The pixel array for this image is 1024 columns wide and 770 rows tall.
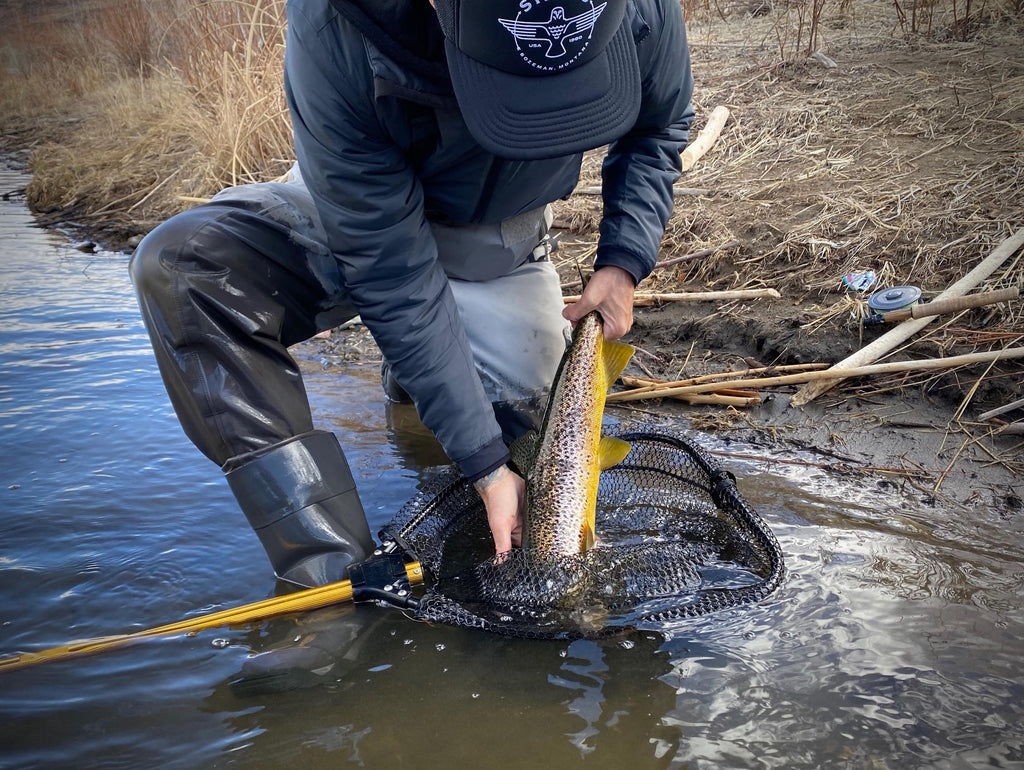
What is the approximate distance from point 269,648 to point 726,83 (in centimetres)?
603

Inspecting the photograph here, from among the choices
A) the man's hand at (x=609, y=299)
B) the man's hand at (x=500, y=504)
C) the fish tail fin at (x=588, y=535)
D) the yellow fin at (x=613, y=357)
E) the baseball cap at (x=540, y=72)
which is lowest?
the fish tail fin at (x=588, y=535)

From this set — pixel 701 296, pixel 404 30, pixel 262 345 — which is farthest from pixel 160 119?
pixel 404 30

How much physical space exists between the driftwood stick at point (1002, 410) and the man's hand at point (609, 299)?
149 cm

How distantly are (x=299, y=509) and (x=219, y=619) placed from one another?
1.28 ft

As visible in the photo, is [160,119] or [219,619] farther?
[160,119]

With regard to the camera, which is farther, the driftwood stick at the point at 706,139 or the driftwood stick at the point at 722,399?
Answer: the driftwood stick at the point at 706,139

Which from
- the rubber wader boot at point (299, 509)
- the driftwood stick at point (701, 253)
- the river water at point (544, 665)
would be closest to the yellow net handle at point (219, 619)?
the river water at point (544, 665)

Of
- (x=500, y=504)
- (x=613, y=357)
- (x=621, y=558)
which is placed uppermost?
(x=613, y=357)

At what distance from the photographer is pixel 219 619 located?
2.45 meters

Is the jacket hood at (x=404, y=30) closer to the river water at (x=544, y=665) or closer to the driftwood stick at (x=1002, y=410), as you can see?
the river water at (x=544, y=665)

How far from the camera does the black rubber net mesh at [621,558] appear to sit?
2367 millimetres

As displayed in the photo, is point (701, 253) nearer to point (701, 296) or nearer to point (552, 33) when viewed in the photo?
point (701, 296)

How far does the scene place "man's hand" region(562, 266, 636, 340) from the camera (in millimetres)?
2871

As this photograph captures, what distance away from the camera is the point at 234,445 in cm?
263
